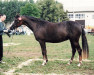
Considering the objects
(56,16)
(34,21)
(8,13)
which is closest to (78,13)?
(56,16)

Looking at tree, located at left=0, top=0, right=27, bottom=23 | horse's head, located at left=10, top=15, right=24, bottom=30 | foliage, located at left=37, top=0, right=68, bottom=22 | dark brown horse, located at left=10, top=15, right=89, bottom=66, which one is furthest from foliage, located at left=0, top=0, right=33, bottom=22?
dark brown horse, located at left=10, top=15, right=89, bottom=66

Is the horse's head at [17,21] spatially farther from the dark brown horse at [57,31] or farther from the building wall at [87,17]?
the building wall at [87,17]

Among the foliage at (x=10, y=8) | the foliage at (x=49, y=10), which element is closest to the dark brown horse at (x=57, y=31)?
the foliage at (x=49, y=10)

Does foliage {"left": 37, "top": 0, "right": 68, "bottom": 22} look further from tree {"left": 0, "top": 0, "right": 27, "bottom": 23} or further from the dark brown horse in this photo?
the dark brown horse

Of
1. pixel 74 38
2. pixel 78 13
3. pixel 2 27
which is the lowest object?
pixel 78 13

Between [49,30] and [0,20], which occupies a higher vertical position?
[0,20]

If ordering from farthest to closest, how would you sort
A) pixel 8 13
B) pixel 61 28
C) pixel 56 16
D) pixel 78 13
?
pixel 78 13
pixel 8 13
pixel 56 16
pixel 61 28

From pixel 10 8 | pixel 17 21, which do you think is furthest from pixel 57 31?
pixel 10 8

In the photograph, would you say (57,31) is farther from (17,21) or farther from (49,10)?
(49,10)

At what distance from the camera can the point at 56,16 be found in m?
53.4

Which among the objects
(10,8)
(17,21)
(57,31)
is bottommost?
(10,8)

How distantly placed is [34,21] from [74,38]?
6.70 ft

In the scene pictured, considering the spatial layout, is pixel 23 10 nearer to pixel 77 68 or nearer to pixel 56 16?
pixel 56 16

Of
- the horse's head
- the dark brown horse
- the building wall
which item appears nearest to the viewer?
the dark brown horse
